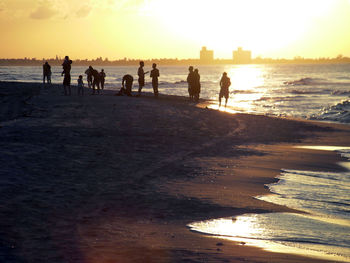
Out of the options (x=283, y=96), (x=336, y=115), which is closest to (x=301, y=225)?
(x=336, y=115)

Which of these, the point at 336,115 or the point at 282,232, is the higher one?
the point at 336,115

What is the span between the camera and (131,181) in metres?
8.04

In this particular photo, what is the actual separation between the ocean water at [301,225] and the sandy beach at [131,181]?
10.4 inches

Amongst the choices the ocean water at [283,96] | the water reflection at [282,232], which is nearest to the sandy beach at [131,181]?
the water reflection at [282,232]

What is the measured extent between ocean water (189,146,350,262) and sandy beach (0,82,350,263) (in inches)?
10.4

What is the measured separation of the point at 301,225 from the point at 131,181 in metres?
3.41

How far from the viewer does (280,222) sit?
231 inches

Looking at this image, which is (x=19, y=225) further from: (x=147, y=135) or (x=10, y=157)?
(x=147, y=135)

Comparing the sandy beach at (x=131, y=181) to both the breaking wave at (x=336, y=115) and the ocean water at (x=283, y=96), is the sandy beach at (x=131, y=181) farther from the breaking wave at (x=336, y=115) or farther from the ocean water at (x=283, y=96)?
the ocean water at (x=283, y=96)

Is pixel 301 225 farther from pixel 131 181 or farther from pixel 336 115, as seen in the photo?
pixel 336 115

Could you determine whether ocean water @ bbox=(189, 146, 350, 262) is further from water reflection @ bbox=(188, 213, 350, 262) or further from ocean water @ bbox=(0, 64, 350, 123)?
ocean water @ bbox=(0, 64, 350, 123)

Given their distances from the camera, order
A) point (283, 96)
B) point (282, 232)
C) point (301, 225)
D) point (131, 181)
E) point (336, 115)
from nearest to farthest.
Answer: point (282, 232) → point (301, 225) → point (131, 181) → point (336, 115) → point (283, 96)

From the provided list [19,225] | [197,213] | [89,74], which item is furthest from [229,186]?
[89,74]

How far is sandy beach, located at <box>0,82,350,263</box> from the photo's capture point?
4.66 meters
